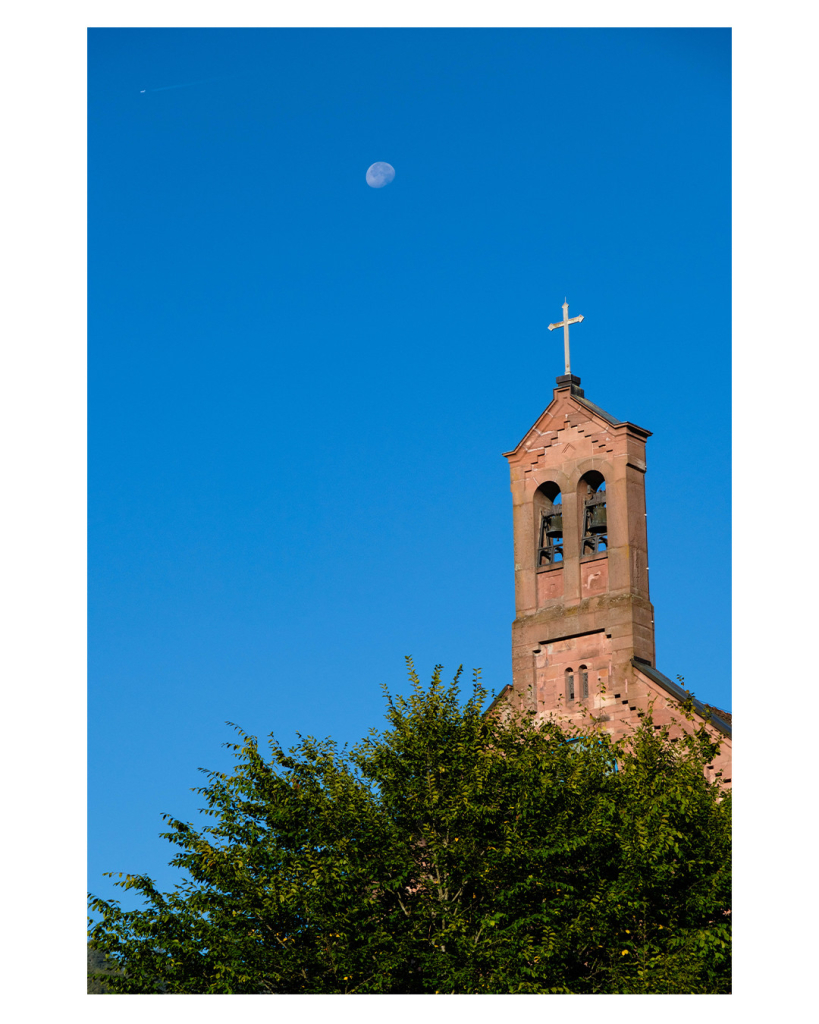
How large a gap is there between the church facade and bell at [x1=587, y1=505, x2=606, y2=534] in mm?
25

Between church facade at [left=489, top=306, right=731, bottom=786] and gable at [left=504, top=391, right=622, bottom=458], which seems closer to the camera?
church facade at [left=489, top=306, right=731, bottom=786]

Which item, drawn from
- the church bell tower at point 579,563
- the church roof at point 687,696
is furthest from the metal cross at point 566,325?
the church roof at point 687,696

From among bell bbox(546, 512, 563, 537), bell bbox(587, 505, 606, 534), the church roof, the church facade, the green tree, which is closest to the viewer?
the green tree

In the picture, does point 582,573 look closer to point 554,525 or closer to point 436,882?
point 554,525

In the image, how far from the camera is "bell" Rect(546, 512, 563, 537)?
146 feet

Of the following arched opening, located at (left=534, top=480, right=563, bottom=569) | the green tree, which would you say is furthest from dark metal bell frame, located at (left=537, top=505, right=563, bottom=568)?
the green tree

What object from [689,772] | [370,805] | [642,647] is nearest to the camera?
[370,805]

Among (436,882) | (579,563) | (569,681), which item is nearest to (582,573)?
(579,563)

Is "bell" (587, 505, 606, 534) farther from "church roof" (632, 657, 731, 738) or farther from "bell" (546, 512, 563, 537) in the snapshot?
"church roof" (632, 657, 731, 738)

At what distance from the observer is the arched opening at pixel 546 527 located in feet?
146

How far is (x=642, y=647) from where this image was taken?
4241 centimetres

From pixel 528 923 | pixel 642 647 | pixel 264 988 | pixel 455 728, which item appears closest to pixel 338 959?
pixel 264 988

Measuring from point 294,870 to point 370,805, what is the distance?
1748 mm
